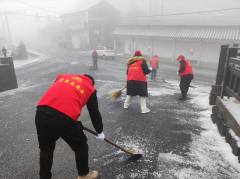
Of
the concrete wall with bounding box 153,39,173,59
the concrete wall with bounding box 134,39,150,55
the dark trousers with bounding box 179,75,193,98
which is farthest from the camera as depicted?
the concrete wall with bounding box 134,39,150,55

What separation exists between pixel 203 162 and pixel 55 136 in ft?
7.70

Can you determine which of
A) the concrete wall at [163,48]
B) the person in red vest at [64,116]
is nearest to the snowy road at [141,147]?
the person in red vest at [64,116]

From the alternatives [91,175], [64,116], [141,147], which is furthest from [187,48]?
[64,116]

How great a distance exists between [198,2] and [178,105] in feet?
174

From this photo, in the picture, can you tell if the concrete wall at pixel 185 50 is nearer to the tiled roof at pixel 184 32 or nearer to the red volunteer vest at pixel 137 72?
the tiled roof at pixel 184 32

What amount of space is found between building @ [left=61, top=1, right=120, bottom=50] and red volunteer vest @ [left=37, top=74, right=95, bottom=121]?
2732 centimetres

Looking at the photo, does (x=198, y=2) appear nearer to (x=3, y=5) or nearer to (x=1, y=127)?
(x=1, y=127)

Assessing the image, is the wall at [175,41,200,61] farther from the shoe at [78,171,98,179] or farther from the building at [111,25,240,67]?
the shoe at [78,171,98,179]

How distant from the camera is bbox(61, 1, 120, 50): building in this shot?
1168 inches

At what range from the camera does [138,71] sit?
4688 millimetres

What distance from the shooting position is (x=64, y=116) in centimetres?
196

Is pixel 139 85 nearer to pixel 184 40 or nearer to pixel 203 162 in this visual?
pixel 203 162

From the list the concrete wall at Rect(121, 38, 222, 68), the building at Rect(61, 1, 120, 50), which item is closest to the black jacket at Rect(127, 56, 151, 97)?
the concrete wall at Rect(121, 38, 222, 68)

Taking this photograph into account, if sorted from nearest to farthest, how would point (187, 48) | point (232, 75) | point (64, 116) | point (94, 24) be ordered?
point (64, 116) → point (232, 75) → point (187, 48) → point (94, 24)
